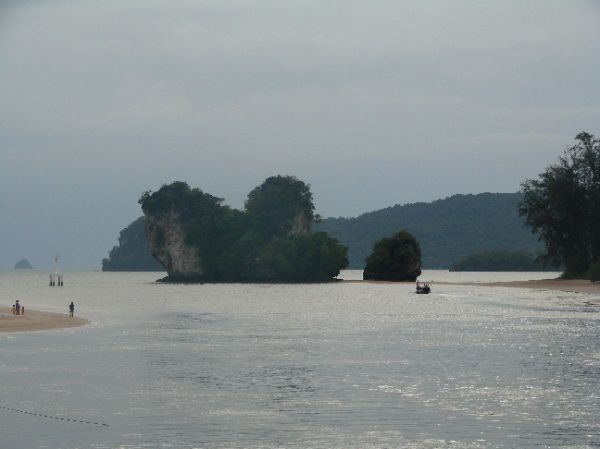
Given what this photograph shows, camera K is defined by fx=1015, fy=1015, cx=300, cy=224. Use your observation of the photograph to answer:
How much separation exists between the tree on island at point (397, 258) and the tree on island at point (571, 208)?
1310 inches

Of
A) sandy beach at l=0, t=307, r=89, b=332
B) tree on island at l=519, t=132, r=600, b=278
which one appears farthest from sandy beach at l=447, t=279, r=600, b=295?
sandy beach at l=0, t=307, r=89, b=332

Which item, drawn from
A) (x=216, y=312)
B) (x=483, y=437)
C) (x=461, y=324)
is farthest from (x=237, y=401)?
(x=216, y=312)

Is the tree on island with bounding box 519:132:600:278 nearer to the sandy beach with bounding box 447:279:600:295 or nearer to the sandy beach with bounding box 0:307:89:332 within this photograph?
the sandy beach with bounding box 447:279:600:295

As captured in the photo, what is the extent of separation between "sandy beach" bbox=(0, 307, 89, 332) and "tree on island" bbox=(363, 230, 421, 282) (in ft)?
321

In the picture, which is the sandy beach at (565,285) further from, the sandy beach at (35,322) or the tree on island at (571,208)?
the sandy beach at (35,322)

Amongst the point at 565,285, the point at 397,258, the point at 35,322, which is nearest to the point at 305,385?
the point at 35,322

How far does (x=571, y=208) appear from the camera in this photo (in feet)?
485

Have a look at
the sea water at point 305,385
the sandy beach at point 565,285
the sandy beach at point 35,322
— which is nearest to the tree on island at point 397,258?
the sandy beach at point 565,285

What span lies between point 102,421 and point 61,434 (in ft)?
8.55

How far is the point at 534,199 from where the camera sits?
151 metres

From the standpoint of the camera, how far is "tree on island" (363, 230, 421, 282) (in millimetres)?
181875

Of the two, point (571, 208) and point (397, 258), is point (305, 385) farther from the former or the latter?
point (397, 258)

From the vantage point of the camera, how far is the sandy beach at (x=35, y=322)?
255 feet

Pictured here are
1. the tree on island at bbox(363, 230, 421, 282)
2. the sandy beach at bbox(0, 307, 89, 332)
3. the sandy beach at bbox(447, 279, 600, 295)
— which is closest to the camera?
the sandy beach at bbox(0, 307, 89, 332)
